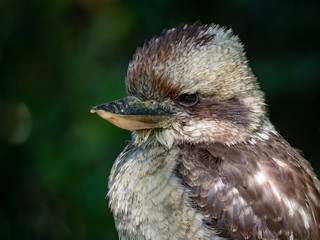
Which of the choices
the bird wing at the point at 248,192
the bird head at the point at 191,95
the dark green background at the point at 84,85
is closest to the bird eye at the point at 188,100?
the bird head at the point at 191,95

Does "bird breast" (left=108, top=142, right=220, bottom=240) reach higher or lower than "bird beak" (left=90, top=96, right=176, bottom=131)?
lower

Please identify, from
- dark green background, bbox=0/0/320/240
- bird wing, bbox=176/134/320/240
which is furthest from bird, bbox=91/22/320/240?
dark green background, bbox=0/0/320/240

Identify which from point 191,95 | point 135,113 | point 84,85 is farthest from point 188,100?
point 84,85

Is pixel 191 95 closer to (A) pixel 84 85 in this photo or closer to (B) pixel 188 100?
(B) pixel 188 100

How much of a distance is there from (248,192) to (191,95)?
0.59 m

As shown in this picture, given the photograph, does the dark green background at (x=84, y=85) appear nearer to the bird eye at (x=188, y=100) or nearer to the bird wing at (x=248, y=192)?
the bird eye at (x=188, y=100)

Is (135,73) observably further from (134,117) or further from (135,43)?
(135,43)

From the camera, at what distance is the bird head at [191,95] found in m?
2.81

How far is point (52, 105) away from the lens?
4.68m

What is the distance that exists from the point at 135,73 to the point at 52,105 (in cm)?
191

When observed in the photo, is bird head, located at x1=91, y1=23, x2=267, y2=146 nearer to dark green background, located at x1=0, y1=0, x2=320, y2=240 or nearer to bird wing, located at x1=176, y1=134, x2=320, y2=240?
bird wing, located at x1=176, y1=134, x2=320, y2=240

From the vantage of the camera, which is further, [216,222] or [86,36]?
[86,36]

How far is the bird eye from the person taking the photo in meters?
2.85

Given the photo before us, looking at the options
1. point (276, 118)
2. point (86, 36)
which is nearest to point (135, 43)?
point (86, 36)
